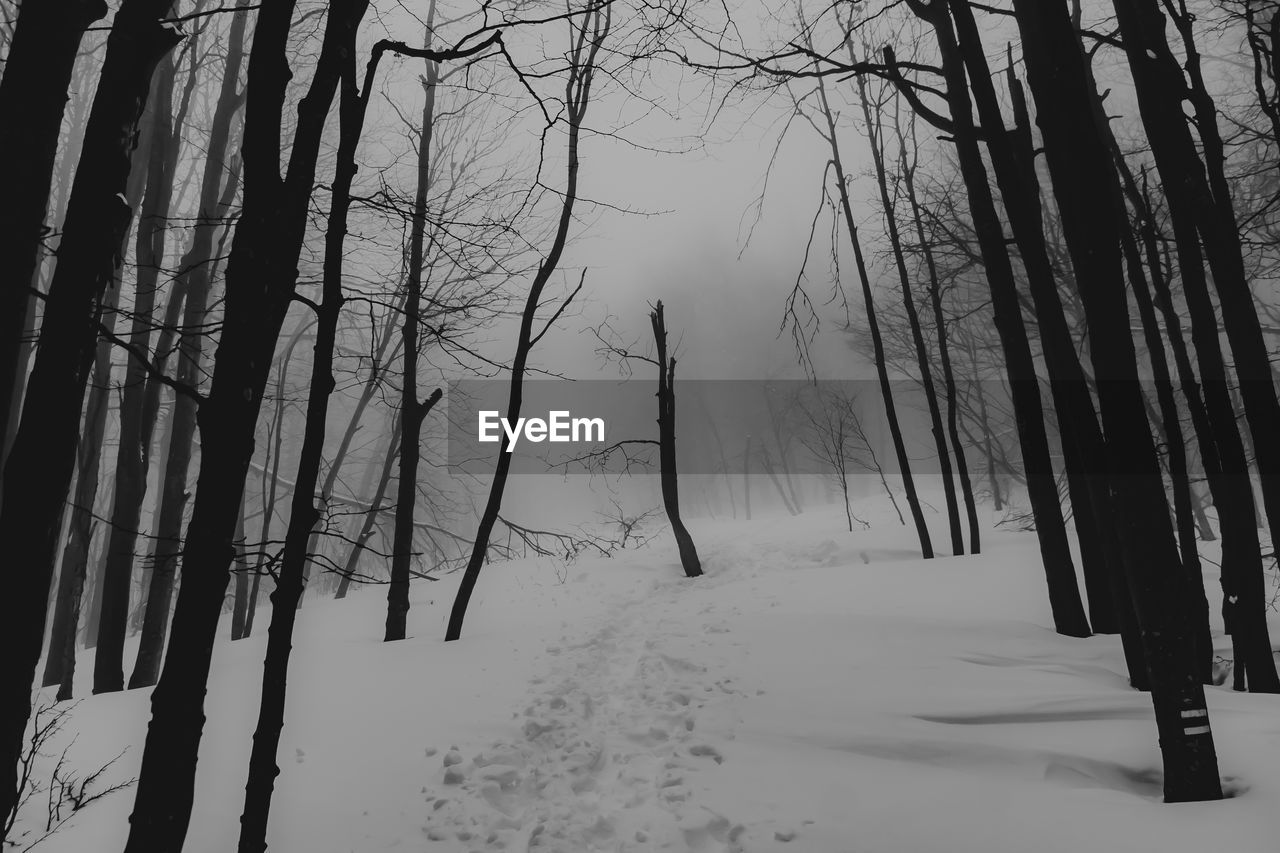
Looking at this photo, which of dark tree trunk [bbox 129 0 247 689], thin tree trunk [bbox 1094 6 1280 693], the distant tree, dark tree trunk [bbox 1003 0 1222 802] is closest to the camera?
dark tree trunk [bbox 1003 0 1222 802]

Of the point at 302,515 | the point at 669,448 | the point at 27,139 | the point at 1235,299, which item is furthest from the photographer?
the point at 669,448

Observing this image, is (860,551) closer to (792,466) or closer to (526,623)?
(526,623)

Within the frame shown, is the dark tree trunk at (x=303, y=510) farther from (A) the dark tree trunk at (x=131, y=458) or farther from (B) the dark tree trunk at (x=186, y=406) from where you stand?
(A) the dark tree trunk at (x=131, y=458)

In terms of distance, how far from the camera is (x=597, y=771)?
3773 millimetres

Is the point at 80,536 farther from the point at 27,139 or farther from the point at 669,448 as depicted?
the point at 669,448

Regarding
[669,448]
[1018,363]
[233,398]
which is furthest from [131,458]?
[1018,363]

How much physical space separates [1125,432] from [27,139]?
456 centimetres

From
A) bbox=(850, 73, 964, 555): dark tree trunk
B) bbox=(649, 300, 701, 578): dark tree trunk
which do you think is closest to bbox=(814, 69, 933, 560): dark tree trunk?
bbox=(850, 73, 964, 555): dark tree trunk

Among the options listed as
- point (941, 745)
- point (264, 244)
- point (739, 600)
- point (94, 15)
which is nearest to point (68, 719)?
point (264, 244)

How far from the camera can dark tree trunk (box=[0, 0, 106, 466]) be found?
1970mm

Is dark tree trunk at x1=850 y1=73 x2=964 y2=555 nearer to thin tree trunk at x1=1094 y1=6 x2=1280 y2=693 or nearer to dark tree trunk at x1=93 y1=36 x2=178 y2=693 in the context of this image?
thin tree trunk at x1=1094 y1=6 x2=1280 y2=693

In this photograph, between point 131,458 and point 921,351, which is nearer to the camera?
point 131,458

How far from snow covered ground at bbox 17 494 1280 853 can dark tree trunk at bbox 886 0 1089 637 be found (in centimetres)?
49

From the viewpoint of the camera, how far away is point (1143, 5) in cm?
434
